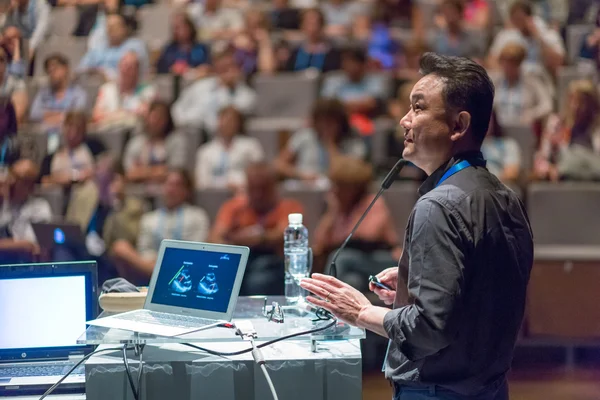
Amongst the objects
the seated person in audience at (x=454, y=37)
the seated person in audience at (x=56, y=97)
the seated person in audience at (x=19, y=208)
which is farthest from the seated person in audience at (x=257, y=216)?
the seated person in audience at (x=454, y=37)

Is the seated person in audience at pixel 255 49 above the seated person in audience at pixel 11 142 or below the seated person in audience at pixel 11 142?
above

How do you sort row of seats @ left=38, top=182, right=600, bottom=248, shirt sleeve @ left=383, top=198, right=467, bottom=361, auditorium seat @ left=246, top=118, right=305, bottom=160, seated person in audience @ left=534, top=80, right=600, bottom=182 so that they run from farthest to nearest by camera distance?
auditorium seat @ left=246, top=118, right=305, bottom=160 → seated person in audience @ left=534, top=80, right=600, bottom=182 → row of seats @ left=38, top=182, right=600, bottom=248 → shirt sleeve @ left=383, top=198, right=467, bottom=361

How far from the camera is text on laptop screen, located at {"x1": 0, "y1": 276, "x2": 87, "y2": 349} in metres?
2.11

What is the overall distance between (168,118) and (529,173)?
2294 millimetres

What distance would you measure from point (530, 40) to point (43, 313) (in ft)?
15.2

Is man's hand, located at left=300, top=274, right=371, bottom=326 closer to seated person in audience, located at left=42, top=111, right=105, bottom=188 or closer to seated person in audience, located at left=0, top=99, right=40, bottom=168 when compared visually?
seated person in audience, located at left=42, top=111, right=105, bottom=188

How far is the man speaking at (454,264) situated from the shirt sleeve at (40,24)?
14.7 ft

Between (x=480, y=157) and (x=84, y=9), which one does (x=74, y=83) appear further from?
(x=480, y=157)

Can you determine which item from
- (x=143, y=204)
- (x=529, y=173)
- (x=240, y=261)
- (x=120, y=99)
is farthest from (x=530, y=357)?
(x=120, y=99)

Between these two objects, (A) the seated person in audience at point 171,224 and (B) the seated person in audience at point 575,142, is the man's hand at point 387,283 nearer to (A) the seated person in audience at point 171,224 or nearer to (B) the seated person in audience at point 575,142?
(A) the seated person in audience at point 171,224

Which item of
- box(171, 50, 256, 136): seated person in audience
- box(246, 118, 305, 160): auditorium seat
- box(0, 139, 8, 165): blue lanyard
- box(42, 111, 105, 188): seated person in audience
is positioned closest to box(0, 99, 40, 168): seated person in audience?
box(0, 139, 8, 165): blue lanyard

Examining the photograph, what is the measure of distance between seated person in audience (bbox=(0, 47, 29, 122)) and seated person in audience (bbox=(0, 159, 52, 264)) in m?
0.50

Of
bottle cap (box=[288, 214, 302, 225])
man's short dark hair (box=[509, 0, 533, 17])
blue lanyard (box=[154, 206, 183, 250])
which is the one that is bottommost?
blue lanyard (box=[154, 206, 183, 250])

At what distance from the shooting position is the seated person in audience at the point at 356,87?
5.43m
